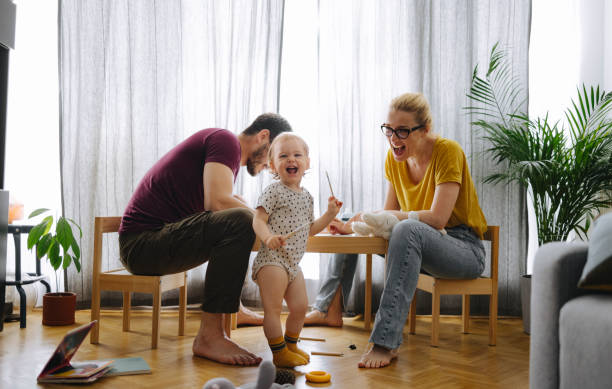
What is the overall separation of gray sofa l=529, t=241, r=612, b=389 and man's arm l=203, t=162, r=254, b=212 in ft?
4.17

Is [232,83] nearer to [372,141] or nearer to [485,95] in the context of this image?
[372,141]

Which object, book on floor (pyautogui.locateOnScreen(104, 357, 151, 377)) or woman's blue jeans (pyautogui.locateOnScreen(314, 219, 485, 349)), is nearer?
book on floor (pyautogui.locateOnScreen(104, 357, 151, 377))

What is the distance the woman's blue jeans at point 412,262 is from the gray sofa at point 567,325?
76 centimetres

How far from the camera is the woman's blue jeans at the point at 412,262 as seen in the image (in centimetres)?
206

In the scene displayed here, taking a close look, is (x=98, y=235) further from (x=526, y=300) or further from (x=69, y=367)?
(x=526, y=300)

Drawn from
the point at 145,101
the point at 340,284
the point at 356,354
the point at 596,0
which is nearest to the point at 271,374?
the point at 356,354

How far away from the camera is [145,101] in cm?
336

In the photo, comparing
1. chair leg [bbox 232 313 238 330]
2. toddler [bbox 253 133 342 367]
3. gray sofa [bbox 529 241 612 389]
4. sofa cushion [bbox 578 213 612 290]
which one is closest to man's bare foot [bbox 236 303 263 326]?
chair leg [bbox 232 313 238 330]

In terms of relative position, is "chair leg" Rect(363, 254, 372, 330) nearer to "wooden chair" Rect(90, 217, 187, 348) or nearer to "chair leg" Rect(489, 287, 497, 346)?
"chair leg" Rect(489, 287, 497, 346)

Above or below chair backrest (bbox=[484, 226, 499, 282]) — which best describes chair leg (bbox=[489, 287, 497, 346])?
below

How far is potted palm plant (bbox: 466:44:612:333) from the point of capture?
9.25ft

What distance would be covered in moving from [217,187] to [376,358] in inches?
37.5

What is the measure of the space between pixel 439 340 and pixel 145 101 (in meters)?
2.29

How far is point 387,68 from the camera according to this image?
335 cm
